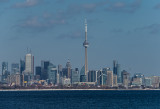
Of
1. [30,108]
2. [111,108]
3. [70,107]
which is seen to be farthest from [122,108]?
[30,108]

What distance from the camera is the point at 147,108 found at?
5807 inches

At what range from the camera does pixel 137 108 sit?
14750 cm

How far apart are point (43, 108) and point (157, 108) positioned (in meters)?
33.6

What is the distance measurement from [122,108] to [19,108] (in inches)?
1200

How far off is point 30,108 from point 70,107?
44.2 feet

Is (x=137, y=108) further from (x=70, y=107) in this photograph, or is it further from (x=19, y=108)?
(x=19, y=108)

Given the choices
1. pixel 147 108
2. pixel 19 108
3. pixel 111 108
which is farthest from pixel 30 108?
pixel 147 108

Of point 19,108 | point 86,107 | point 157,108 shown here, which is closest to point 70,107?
point 86,107

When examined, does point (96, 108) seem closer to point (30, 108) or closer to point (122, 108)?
point (122, 108)

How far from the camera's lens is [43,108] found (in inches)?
5709

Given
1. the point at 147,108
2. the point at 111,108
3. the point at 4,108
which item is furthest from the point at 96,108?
the point at 4,108

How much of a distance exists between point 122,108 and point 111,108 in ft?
10.7

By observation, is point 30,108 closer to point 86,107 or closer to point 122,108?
point 86,107

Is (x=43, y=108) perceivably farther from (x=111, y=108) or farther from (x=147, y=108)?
(x=147, y=108)
